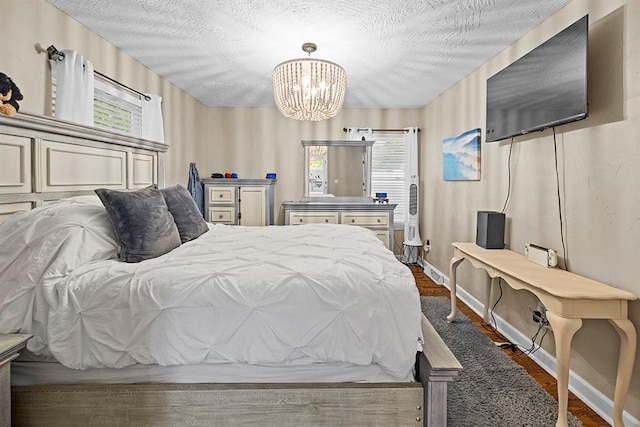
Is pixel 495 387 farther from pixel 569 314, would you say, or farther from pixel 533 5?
pixel 533 5

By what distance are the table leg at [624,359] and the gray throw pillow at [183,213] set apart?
2431 millimetres

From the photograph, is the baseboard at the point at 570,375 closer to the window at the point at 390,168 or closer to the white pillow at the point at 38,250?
the window at the point at 390,168

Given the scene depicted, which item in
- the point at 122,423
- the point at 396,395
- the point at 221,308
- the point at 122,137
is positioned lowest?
the point at 122,423

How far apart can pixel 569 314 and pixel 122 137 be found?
2918 millimetres

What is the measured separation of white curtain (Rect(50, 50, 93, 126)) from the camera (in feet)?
7.77

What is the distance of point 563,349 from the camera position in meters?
1.72

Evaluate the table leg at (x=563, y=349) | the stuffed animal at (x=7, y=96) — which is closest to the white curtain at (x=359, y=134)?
the table leg at (x=563, y=349)

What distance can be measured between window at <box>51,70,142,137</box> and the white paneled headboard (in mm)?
360

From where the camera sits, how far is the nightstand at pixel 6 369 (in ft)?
4.30

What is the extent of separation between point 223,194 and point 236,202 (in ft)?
0.65

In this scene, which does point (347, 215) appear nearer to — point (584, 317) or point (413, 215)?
point (413, 215)

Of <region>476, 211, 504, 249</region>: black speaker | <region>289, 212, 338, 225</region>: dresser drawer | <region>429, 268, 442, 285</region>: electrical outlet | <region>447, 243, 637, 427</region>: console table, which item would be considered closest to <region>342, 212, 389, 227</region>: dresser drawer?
<region>289, 212, 338, 225</region>: dresser drawer

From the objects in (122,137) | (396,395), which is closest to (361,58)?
(122,137)

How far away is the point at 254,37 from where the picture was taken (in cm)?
288
